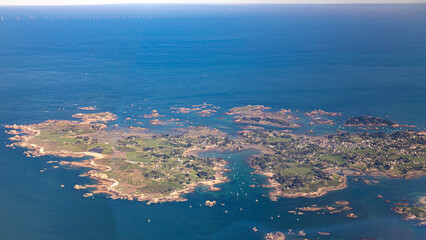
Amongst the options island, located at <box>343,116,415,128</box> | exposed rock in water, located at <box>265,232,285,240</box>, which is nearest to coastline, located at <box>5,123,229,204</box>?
exposed rock in water, located at <box>265,232,285,240</box>

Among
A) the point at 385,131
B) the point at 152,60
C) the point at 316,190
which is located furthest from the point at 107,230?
the point at 152,60

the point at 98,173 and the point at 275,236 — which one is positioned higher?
the point at 98,173

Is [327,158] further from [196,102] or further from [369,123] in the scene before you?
[196,102]

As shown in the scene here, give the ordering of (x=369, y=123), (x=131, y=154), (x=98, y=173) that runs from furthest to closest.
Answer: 1. (x=369, y=123)
2. (x=131, y=154)
3. (x=98, y=173)

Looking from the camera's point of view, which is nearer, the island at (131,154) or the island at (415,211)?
the island at (415,211)

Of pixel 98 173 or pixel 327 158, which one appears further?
pixel 327 158

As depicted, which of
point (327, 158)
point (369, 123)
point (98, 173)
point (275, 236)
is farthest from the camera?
point (369, 123)

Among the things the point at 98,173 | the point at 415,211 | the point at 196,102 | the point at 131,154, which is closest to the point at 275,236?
the point at 415,211

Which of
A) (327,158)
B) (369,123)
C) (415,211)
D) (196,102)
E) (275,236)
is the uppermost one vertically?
(369,123)

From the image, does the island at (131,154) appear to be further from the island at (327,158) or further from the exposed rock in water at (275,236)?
the exposed rock in water at (275,236)

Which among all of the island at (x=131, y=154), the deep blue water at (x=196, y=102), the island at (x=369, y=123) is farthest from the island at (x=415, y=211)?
the island at (x=369, y=123)

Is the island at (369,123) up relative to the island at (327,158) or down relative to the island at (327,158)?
up
